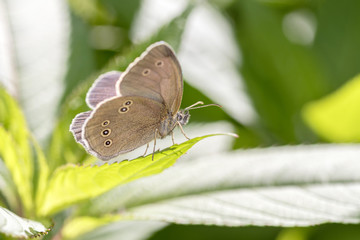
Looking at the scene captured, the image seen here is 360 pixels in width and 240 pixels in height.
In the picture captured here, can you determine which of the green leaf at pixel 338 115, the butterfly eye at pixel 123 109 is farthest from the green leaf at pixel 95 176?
the green leaf at pixel 338 115

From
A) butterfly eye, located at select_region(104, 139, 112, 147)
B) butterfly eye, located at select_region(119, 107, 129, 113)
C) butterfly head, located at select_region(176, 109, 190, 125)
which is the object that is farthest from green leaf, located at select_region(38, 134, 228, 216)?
butterfly head, located at select_region(176, 109, 190, 125)

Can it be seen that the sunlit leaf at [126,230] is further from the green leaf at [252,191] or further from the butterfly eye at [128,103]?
the butterfly eye at [128,103]

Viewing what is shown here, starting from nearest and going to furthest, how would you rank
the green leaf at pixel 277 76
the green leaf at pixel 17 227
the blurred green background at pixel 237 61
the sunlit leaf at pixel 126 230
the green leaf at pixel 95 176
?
1. the green leaf at pixel 17 227
2. the green leaf at pixel 95 176
3. the sunlit leaf at pixel 126 230
4. the blurred green background at pixel 237 61
5. the green leaf at pixel 277 76

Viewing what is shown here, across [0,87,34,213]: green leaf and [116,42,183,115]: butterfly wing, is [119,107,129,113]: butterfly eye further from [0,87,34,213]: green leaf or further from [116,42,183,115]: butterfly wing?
[0,87,34,213]: green leaf

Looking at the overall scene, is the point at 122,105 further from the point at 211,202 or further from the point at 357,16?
the point at 357,16

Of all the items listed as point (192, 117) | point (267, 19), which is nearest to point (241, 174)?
point (192, 117)

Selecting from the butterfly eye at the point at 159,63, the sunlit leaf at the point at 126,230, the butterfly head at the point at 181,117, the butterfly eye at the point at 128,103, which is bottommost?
the sunlit leaf at the point at 126,230

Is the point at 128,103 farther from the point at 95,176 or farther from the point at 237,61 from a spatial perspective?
the point at 237,61
